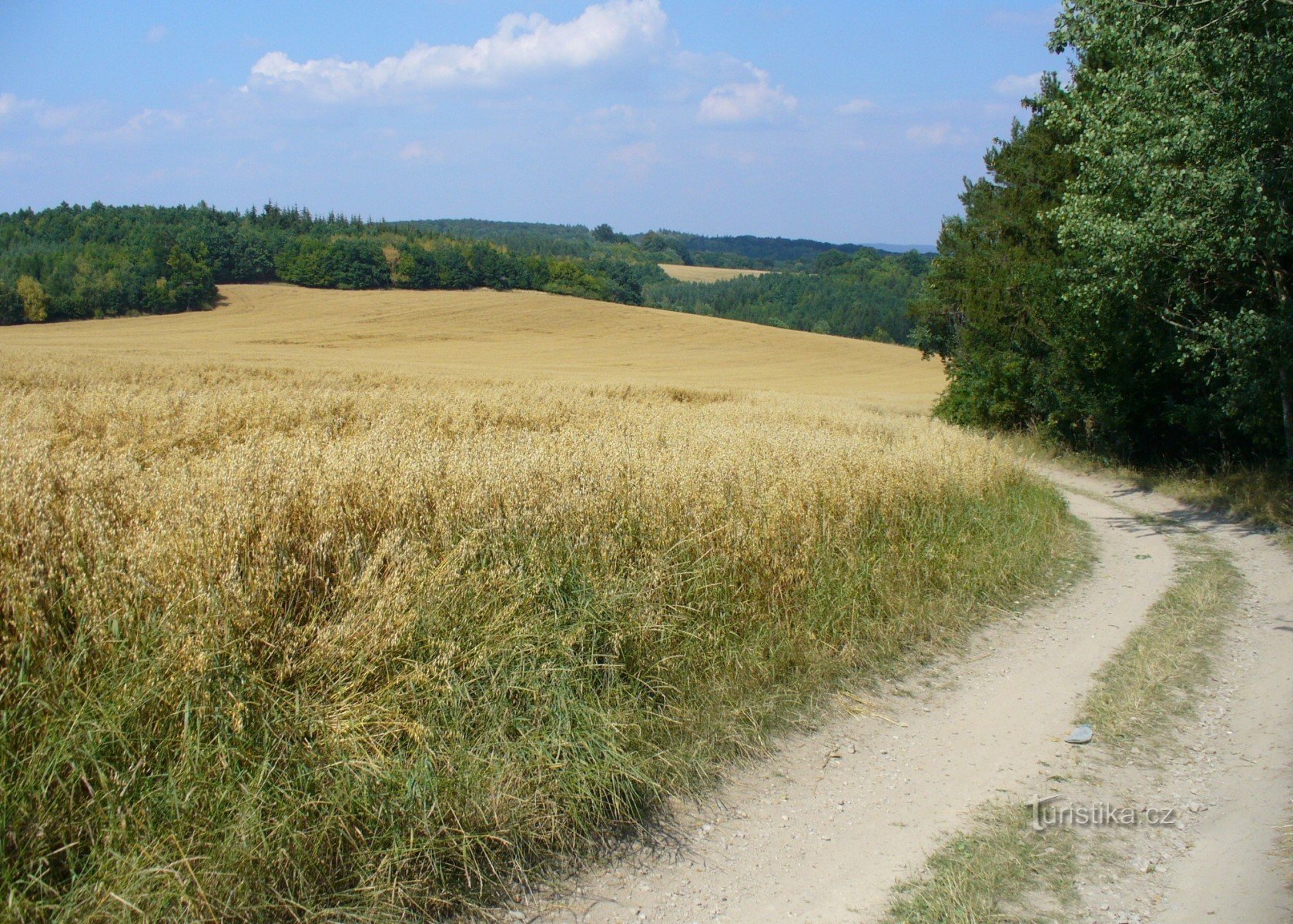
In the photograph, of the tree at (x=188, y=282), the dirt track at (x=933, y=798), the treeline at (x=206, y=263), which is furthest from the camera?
the tree at (x=188, y=282)

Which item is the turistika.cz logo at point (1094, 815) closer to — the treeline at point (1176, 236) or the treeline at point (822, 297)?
the treeline at point (1176, 236)

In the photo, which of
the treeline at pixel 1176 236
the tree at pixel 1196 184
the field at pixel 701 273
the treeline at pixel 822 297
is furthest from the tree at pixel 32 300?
the field at pixel 701 273

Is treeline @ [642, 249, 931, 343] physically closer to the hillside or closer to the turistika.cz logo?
the hillside

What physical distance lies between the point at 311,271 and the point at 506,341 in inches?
1351

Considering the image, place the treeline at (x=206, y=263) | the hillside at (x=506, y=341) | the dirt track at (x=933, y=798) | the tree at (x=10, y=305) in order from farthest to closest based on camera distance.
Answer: the treeline at (x=206, y=263) → the tree at (x=10, y=305) → the hillside at (x=506, y=341) → the dirt track at (x=933, y=798)

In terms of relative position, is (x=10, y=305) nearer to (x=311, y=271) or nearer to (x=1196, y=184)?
(x=311, y=271)

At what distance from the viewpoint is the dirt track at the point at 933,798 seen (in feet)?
11.2

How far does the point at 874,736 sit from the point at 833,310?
10371cm

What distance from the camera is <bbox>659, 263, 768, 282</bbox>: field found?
5595 inches

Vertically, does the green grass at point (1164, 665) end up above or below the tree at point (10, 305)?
below

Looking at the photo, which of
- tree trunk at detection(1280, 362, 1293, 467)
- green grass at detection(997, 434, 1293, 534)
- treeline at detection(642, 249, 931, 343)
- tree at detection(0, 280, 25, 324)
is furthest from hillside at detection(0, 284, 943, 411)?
treeline at detection(642, 249, 931, 343)

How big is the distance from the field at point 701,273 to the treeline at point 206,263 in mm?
35874

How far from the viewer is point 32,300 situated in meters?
61.1

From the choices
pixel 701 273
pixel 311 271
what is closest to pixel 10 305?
pixel 311 271
